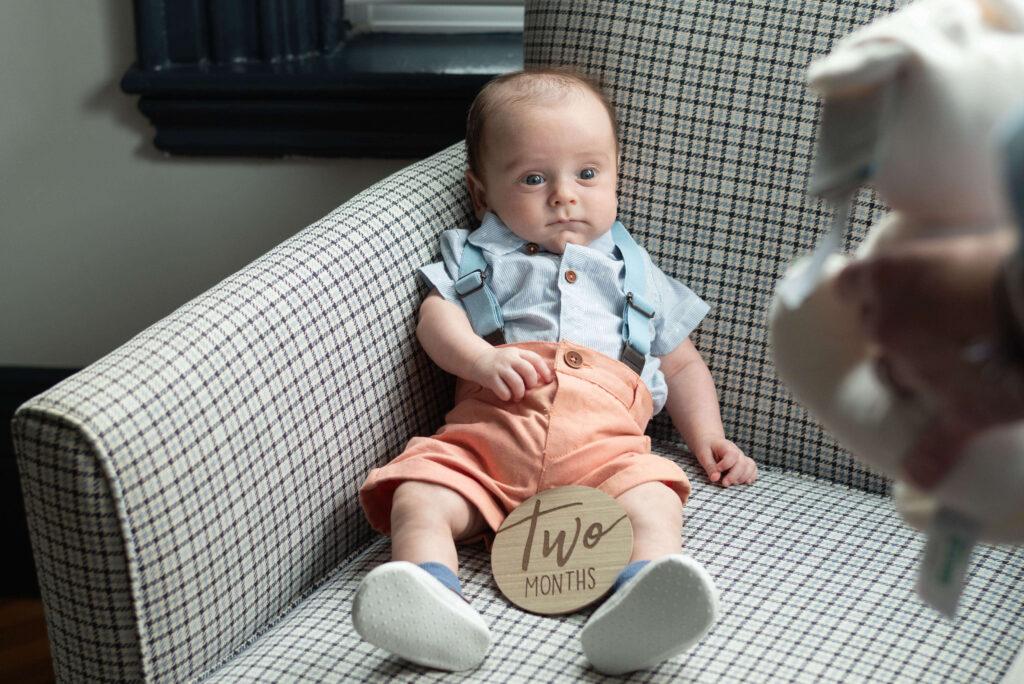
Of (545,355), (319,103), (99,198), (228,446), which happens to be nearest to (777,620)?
(545,355)

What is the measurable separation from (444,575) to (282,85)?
2.90 ft

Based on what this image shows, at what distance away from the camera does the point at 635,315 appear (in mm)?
1161

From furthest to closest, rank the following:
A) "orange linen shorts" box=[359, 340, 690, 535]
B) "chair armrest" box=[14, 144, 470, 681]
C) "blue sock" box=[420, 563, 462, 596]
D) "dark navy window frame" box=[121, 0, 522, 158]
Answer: "dark navy window frame" box=[121, 0, 522, 158] < "orange linen shorts" box=[359, 340, 690, 535] < "blue sock" box=[420, 563, 462, 596] < "chair armrest" box=[14, 144, 470, 681]

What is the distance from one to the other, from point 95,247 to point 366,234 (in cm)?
79

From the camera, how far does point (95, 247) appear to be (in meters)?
1.68

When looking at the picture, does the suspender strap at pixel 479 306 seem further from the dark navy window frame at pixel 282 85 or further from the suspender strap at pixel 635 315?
the dark navy window frame at pixel 282 85

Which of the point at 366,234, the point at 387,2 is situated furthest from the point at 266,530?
the point at 387,2

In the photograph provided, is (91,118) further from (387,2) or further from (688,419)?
(688,419)

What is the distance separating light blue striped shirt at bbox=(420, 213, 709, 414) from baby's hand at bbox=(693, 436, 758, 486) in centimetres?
7

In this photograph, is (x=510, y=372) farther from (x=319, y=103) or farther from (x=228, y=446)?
(x=319, y=103)

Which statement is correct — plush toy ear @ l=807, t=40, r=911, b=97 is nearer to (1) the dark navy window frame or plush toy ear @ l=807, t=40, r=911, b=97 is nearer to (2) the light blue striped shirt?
(2) the light blue striped shirt

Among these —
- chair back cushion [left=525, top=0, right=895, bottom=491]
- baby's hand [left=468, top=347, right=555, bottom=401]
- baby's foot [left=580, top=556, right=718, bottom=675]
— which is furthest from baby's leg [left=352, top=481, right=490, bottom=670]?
chair back cushion [left=525, top=0, right=895, bottom=491]

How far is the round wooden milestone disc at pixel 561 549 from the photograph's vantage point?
942 millimetres

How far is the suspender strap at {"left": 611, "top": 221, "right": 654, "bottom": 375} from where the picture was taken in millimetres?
1146
